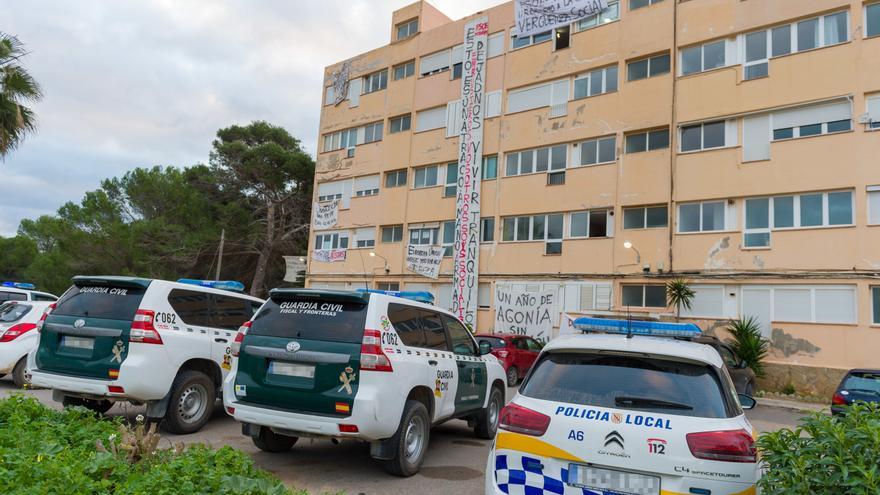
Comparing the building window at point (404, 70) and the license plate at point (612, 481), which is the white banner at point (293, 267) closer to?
the building window at point (404, 70)

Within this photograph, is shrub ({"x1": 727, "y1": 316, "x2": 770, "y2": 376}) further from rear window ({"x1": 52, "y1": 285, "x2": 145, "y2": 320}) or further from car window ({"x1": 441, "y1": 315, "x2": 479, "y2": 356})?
rear window ({"x1": 52, "y1": 285, "x2": 145, "y2": 320})

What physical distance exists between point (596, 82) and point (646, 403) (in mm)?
21800

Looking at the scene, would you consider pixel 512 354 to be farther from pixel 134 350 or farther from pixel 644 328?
pixel 644 328

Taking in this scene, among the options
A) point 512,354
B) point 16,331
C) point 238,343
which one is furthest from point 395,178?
point 238,343

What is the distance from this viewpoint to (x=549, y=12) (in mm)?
24922

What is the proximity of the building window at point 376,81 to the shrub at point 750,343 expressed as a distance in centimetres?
2206

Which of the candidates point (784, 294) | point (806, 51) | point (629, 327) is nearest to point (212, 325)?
point (629, 327)

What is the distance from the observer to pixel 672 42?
21.4 metres

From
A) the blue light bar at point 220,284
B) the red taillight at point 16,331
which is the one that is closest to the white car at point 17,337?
the red taillight at point 16,331

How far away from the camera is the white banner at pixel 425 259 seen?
27172mm

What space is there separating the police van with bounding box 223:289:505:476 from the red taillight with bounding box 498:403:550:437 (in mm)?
1889

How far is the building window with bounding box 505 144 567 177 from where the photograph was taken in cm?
2392

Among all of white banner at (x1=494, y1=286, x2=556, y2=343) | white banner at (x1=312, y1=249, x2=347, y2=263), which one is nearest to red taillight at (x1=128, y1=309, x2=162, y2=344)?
white banner at (x1=494, y1=286, x2=556, y2=343)

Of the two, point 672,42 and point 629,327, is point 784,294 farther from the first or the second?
point 629,327
